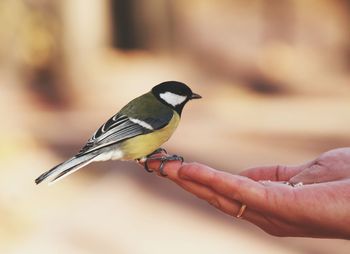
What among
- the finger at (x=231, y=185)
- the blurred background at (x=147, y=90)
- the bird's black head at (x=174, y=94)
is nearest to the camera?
the finger at (x=231, y=185)

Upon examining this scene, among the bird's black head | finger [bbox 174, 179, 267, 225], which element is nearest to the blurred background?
the bird's black head

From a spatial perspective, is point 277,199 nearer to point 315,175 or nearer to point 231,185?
point 231,185

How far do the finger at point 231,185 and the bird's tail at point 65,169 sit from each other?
0.35 m

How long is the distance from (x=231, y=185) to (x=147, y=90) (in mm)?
6107

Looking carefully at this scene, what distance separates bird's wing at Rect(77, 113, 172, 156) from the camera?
7.38 feet

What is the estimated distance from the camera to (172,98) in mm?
2420

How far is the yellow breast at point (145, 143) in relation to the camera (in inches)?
90.7

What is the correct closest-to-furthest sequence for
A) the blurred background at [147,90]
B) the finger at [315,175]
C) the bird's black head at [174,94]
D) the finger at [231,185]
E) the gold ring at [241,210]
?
the finger at [231,185]
the gold ring at [241,210]
the finger at [315,175]
the bird's black head at [174,94]
the blurred background at [147,90]

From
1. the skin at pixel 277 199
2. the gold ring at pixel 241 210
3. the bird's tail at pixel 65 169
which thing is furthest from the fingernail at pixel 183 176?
the bird's tail at pixel 65 169

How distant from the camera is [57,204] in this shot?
A: 15.2ft

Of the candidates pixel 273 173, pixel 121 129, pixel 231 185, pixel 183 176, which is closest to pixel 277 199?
pixel 231 185

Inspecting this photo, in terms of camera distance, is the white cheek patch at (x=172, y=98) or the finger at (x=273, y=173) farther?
the white cheek patch at (x=172, y=98)

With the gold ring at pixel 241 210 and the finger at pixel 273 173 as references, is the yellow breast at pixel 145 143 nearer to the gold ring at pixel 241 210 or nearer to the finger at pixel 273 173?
the finger at pixel 273 173

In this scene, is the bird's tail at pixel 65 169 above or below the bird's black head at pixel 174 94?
below
